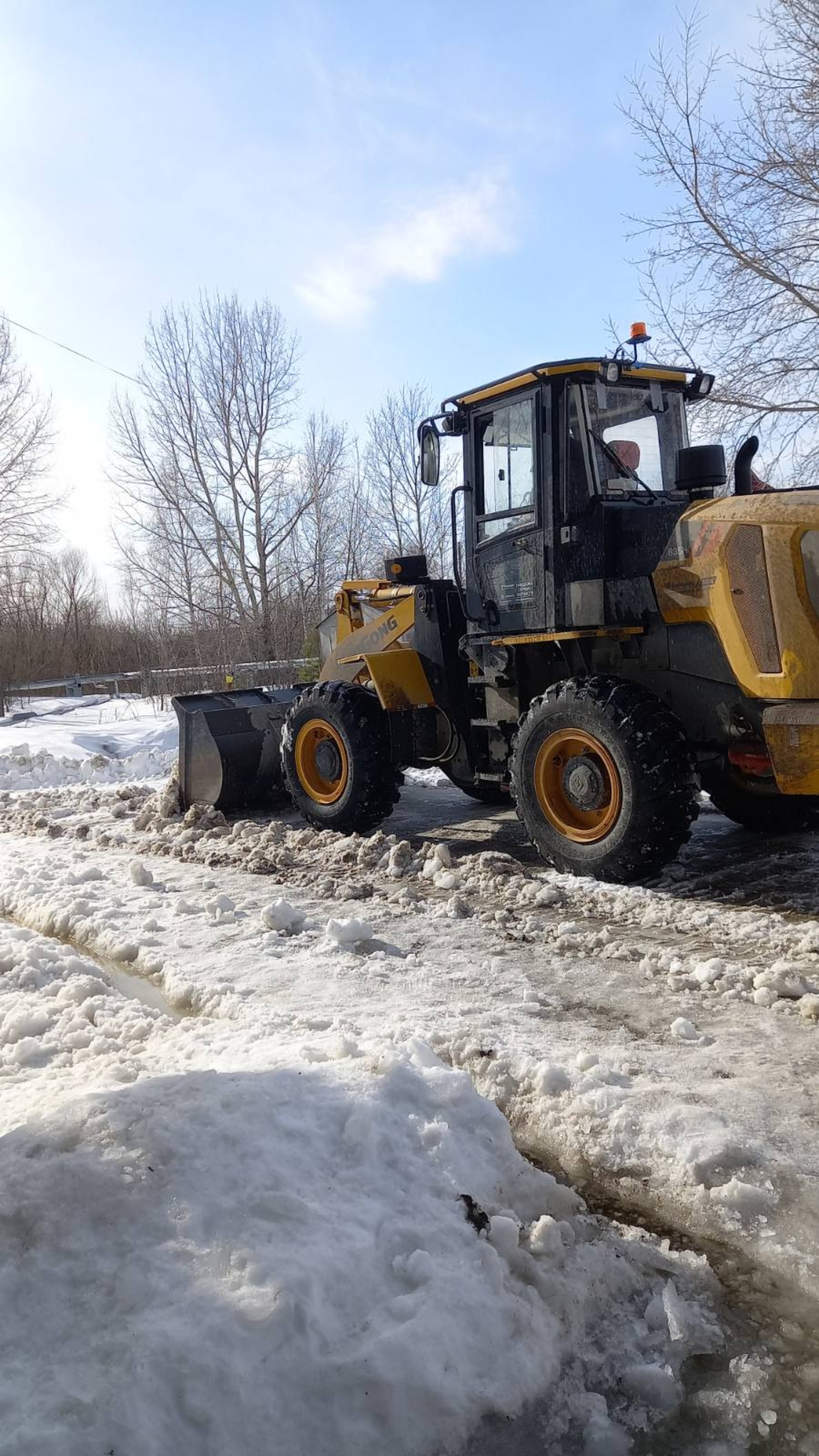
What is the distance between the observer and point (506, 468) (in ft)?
20.4

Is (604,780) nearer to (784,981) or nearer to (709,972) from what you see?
(709,972)

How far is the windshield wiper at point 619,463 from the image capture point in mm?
5812

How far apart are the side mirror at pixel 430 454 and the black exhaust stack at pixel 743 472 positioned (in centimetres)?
198

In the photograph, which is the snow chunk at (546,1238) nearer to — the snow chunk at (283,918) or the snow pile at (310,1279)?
the snow pile at (310,1279)

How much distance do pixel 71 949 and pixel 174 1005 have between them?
853 millimetres

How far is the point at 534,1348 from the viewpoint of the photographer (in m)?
2.02

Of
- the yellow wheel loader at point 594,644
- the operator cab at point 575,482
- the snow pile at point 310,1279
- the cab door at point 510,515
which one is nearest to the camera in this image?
the snow pile at point 310,1279

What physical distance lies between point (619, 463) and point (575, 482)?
1.07ft

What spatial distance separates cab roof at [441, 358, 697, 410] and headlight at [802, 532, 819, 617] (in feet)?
5.86

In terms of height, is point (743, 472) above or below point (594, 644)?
above

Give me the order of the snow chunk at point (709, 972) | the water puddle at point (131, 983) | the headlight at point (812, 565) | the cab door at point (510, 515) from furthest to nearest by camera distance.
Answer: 1. the cab door at point (510, 515)
2. the headlight at point (812, 565)
3. the water puddle at point (131, 983)
4. the snow chunk at point (709, 972)

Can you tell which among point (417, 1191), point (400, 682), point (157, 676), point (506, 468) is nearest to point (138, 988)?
point (417, 1191)

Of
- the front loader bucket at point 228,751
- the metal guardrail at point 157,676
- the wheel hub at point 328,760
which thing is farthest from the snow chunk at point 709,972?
the metal guardrail at point 157,676

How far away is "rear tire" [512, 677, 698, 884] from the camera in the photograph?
5082 millimetres
